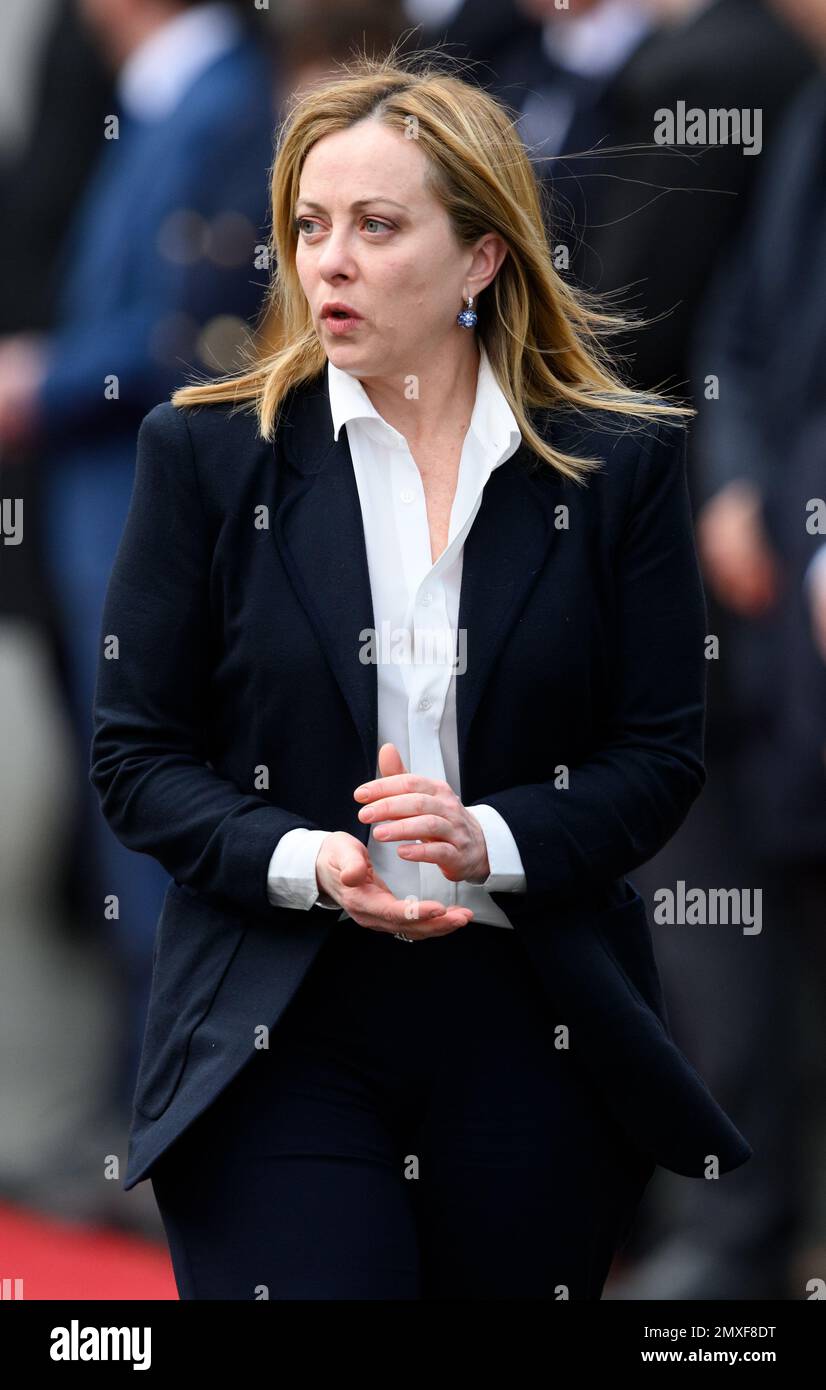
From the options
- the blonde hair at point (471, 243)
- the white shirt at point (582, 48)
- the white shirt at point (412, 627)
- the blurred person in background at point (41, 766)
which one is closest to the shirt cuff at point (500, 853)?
the white shirt at point (412, 627)

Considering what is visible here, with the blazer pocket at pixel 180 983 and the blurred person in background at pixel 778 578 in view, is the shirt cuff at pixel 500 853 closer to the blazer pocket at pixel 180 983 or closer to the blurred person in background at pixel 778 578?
the blazer pocket at pixel 180 983

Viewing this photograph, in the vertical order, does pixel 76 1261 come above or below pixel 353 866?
below

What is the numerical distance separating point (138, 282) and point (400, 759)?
2.47 meters

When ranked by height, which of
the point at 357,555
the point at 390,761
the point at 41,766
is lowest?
the point at 390,761

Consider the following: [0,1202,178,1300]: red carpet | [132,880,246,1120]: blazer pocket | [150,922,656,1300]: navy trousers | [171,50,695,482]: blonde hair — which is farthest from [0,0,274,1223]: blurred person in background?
[150,922,656,1300]: navy trousers

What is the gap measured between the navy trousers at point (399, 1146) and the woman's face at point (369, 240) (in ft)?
2.20

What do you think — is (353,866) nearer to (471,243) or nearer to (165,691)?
(165,691)

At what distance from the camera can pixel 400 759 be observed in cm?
237

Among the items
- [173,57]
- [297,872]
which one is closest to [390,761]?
[297,872]
